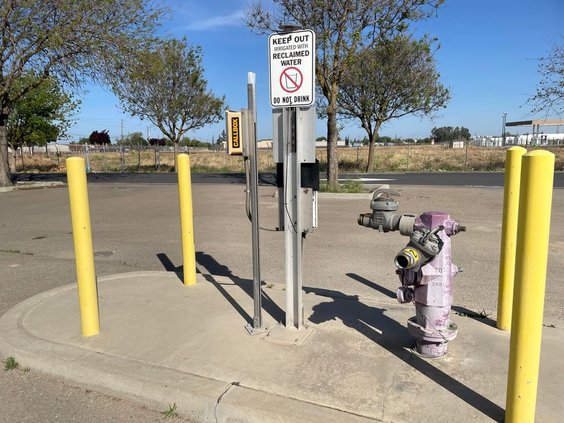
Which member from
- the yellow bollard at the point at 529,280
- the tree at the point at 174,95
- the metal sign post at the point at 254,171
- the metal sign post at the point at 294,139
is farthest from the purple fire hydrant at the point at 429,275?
the tree at the point at 174,95

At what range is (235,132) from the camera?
11.6 ft


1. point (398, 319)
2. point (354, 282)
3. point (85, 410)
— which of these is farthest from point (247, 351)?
point (354, 282)

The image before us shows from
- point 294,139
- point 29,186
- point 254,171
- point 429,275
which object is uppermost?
point 294,139

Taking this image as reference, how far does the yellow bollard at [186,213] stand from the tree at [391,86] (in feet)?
59.7

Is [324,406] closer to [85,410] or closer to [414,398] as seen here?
[414,398]

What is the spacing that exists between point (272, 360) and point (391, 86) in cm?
2192

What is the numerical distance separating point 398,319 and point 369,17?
34.7 ft

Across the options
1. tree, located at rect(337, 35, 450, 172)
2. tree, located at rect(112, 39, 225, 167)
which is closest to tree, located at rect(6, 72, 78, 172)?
tree, located at rect(112, 39, 225, 167)

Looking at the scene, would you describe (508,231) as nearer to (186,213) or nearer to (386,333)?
(386,333)

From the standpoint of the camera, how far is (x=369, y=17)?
1233 centimetres

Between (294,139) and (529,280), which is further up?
(294,139)

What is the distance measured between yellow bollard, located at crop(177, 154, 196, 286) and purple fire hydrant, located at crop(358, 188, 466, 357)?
88.9 inches

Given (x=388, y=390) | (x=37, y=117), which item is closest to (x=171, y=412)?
(x=388, y=390)

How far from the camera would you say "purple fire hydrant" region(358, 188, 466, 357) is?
2.92 meters
